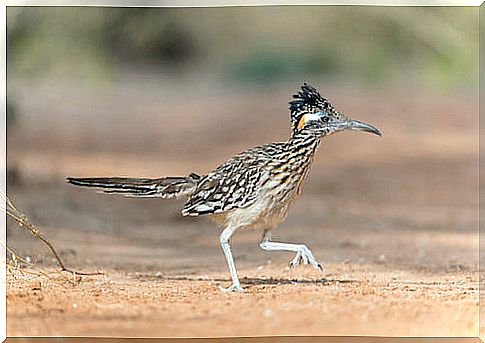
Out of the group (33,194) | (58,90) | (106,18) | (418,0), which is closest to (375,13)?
(418,0)

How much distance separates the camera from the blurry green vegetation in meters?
3.66

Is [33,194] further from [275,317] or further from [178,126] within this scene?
[275,317]

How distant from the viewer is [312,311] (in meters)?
2.85

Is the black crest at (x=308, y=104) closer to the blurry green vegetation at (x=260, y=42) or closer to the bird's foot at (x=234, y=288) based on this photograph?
the bird's foot at (x=234, y=288)

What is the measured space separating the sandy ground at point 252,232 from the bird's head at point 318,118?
51 cm

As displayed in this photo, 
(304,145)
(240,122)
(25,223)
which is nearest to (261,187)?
(304,145)

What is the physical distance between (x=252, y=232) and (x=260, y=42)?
2.62ft

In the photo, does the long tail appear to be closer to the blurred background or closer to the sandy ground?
the sandy ground

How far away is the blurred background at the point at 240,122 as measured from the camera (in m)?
3.79

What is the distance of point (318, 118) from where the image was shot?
9.68 feet

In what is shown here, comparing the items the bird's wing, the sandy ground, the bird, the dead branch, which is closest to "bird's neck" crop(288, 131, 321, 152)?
the bird

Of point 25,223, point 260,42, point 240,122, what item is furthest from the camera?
point 240,122

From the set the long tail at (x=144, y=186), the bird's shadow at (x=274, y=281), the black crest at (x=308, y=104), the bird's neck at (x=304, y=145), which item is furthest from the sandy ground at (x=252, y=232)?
the black crest at (x=308, y=104)

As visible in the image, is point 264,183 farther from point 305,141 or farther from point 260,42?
point 260,42
